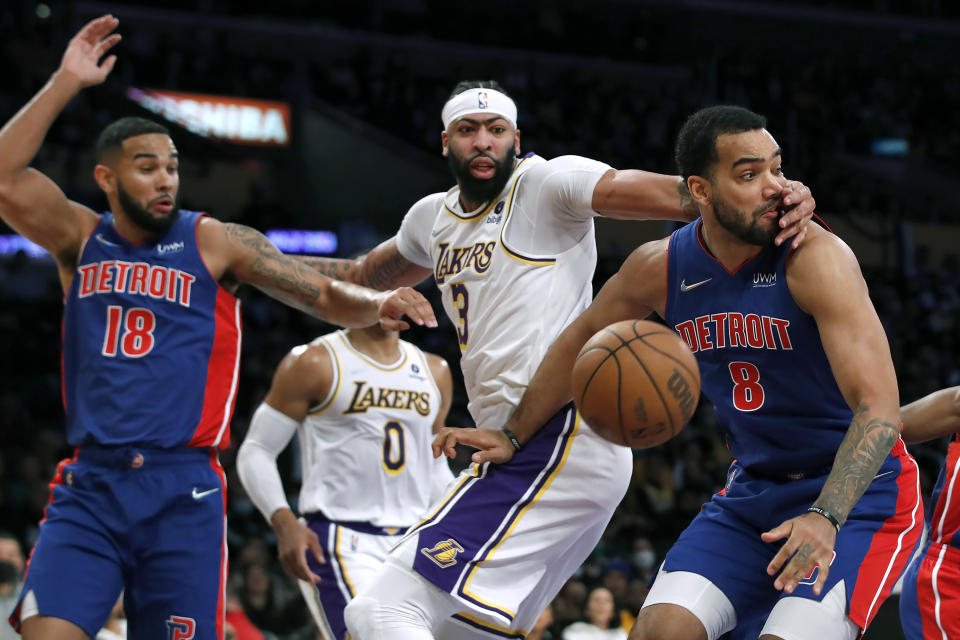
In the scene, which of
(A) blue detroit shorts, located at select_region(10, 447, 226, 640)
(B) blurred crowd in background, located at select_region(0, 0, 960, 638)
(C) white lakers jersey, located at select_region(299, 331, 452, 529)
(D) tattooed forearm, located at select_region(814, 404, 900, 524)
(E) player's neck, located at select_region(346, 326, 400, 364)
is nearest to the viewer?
(D) tattooed forearm, located at select_region(814, 404, 900, 524)

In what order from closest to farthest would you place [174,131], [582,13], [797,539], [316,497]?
[797,539] → [316,497] → [174,131] → [582,13]

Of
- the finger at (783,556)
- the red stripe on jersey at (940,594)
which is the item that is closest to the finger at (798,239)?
the finger at (783,556)

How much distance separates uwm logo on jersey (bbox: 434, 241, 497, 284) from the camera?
14.5ft

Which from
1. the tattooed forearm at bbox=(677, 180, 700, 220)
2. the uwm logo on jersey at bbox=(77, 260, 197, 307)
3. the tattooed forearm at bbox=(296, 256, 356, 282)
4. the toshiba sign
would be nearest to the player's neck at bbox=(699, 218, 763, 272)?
the tattooed forearm at bbox=(677, 180, 700, 220)

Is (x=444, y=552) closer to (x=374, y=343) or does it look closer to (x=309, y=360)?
(x=309, y=360)

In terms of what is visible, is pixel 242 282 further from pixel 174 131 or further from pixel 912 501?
pixel 174 131

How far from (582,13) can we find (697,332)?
69.4 feet

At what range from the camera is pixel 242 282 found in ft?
15.7

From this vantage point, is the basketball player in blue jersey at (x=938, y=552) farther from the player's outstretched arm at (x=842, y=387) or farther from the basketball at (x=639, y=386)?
the basketball at (x=639, y=386)

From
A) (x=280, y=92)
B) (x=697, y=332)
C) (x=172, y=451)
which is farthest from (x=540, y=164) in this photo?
(x=280, y=92)

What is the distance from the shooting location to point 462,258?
452cm

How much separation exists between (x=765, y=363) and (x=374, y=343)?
308cm

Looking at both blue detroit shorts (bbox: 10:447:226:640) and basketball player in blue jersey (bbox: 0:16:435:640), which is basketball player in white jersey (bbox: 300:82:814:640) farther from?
blue detroit shorts (bbox: 10:447:226:640)

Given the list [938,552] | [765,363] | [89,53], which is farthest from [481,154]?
[938,552]
